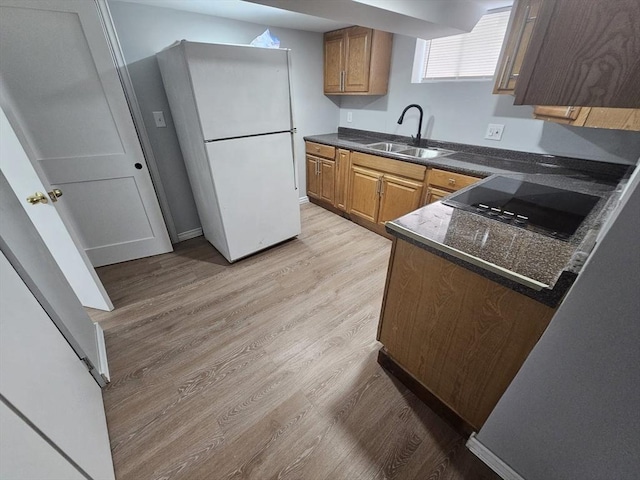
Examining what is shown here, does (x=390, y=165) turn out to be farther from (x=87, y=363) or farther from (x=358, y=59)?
(x=87, y=363)

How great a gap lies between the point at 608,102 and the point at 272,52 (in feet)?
6.65

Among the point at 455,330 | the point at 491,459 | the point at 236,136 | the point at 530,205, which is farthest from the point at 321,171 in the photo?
the point at 491,459

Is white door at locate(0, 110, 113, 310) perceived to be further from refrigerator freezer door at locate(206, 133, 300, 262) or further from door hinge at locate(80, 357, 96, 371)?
refrigerator freezer door at locate(206, 133, 300, 262)

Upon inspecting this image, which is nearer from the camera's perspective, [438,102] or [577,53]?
[577,53]


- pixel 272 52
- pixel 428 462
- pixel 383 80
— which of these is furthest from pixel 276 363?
pixel 383 80

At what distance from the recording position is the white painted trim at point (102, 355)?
4.59 ft

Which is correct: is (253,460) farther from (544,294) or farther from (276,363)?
(544,294)

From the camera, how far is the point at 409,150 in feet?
9.11

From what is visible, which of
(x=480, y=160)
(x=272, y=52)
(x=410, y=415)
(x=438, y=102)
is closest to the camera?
(x=410, y=415)

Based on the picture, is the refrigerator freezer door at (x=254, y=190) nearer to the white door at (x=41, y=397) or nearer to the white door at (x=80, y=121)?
the white door at (x=80, y=121)

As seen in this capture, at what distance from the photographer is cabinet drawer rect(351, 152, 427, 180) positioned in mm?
2271

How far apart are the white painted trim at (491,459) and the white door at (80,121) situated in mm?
2382

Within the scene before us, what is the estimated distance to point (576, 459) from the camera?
81 centimetres

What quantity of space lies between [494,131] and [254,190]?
213 cm
